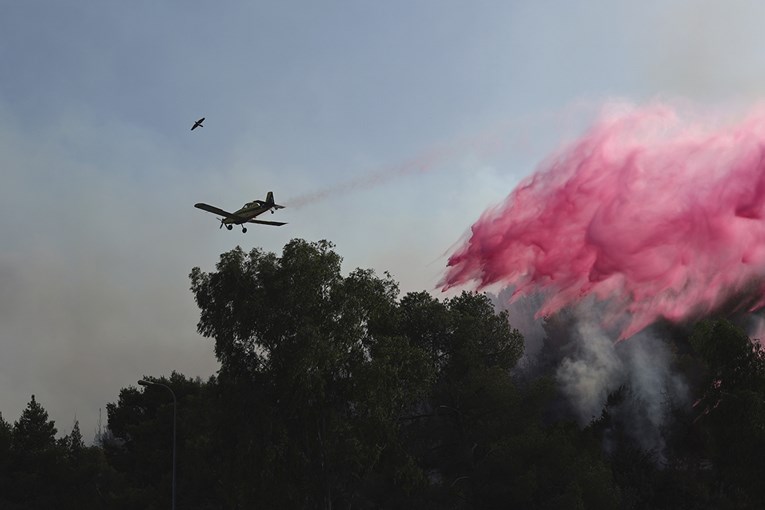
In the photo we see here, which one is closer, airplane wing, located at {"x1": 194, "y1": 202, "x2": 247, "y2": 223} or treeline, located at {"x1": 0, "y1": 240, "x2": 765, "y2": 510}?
treeline, located at {"x1": 0, "y1": 240, "x2": 765, "y2": 510}

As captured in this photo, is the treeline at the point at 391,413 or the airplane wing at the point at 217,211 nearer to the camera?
the treeline at the point at 391,413

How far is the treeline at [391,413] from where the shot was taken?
105 feet

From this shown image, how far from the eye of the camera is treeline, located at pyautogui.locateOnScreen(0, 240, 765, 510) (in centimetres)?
3206

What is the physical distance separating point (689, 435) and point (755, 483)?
45.7m

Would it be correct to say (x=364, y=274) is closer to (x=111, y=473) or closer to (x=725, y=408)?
(x=725, y=408)

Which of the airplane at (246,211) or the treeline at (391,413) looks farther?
the airplane at (246,211)

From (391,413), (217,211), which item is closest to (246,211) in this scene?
(217,211)

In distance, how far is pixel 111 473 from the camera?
269ft

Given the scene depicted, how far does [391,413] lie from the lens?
3541cm

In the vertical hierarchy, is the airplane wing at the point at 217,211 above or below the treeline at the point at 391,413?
above

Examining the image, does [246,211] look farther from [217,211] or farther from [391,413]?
[391,413]

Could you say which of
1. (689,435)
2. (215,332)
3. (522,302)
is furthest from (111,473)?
(522,302)

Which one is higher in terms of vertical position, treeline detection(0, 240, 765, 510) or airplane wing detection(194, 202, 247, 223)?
airplane wing detection(194, 202, 247, 223)

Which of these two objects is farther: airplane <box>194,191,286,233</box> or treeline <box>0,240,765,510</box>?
airplane <box>194,191,286,233</box>
